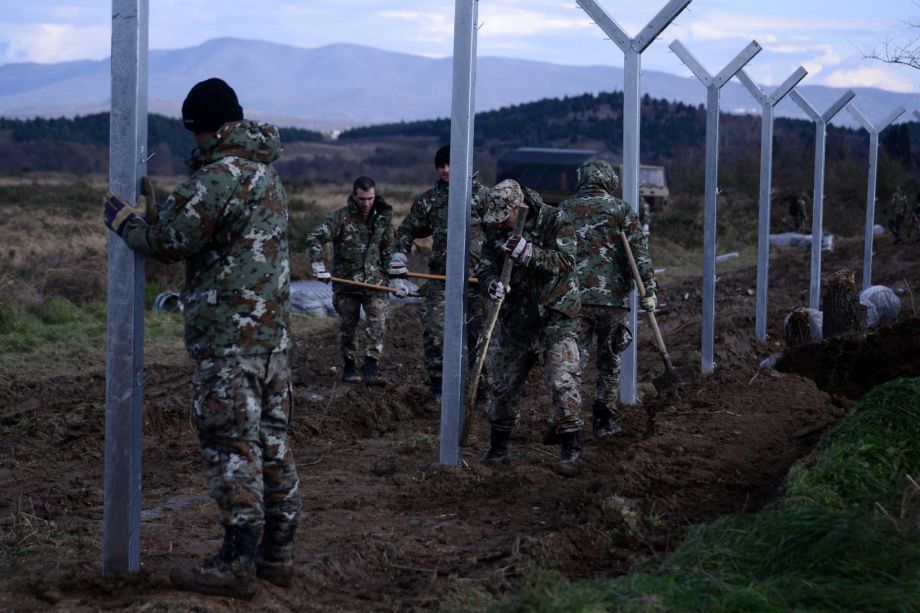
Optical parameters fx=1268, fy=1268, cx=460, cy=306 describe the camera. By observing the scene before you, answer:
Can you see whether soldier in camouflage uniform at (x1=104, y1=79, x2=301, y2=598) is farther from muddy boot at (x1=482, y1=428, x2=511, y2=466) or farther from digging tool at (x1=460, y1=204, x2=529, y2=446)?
muddy boot at (x1=482, y1=428, x2=511, y2=466)

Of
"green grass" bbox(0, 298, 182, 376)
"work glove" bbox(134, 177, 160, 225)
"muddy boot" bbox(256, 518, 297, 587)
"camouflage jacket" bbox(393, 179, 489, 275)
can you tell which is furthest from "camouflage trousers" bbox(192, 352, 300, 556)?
"green grass" bbox(0, 298, 182, 376)

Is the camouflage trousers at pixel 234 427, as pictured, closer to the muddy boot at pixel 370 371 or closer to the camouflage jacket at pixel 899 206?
the muddy boot at pixel 370 371

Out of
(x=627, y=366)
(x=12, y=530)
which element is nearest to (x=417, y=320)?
(x=627, y=366)

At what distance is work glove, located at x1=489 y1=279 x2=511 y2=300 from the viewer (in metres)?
7.14

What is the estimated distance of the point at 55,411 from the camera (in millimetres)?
9914

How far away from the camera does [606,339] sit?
8727 mm

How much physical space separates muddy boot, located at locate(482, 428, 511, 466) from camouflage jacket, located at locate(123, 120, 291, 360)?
3.02 m

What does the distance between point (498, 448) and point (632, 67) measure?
10.4 feet

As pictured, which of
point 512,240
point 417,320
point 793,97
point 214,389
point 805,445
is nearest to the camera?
point 214,389

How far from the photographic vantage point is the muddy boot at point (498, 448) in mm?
7789

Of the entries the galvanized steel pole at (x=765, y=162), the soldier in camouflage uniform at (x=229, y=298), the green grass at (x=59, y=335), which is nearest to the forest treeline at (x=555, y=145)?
the galvanized steel pole at (x=765, y=162)

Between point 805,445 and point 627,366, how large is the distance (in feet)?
7.75

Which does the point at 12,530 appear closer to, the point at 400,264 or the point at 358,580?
the point at 358,580

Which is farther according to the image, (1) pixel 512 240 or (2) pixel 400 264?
(2) pixel 400 264
